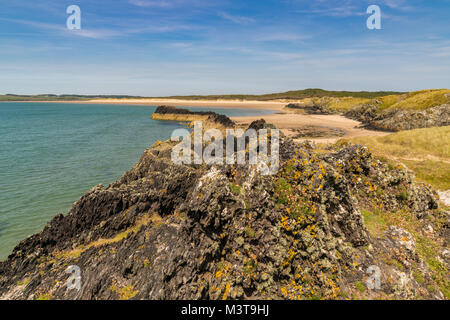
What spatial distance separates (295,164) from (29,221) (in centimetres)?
2501

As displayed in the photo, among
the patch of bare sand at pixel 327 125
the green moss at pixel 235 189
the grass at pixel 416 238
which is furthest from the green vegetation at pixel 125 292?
the patch of bare sand at pixel 327 125

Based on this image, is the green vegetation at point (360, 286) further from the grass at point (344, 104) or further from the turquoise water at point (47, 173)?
the grass at point (344, 104)

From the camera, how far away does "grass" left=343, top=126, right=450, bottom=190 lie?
89.0ft

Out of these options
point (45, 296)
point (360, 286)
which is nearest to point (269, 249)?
point (360, 286)

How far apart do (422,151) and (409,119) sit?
44031mm

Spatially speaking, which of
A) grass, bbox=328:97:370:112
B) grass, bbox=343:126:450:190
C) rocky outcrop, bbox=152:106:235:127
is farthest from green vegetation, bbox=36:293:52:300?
grass, bbox=328:97:370:112

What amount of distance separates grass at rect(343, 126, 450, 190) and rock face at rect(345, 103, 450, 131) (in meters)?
29.6

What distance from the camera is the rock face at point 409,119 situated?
211ft

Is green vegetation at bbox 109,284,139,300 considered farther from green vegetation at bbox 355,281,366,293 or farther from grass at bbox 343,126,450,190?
grass at bbox 343,126,450,190

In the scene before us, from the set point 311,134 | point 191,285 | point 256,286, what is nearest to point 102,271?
point 191,285

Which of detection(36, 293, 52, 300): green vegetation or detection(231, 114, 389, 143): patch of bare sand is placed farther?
detection(231, 114, 389, 143): patch of bare sand
